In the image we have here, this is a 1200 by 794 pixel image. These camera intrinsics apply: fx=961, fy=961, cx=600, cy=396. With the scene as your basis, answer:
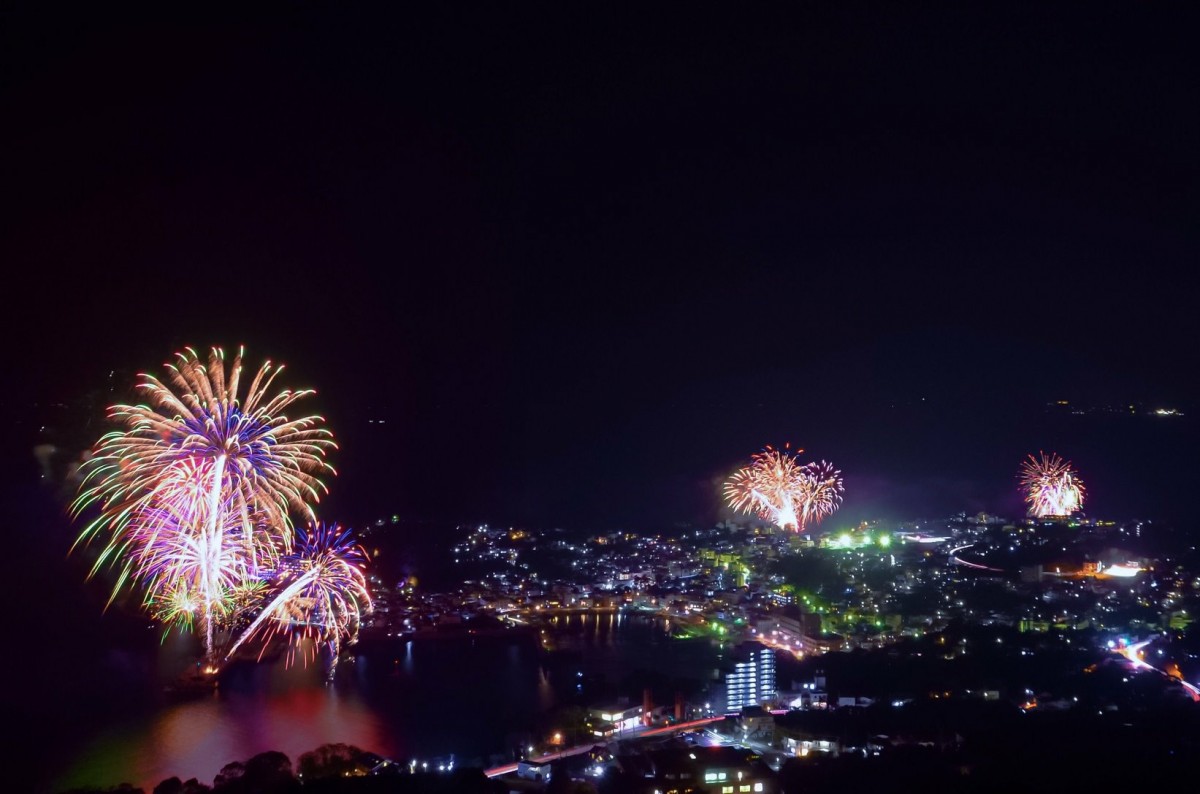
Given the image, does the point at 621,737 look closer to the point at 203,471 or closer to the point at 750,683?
the point at 750,683

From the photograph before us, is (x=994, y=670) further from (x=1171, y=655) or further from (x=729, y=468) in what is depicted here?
(x=729, y=468)

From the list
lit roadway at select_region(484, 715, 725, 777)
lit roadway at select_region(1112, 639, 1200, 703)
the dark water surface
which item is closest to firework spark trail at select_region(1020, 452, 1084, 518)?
lit roadway at select_region(1112, 639, 1200, 703)

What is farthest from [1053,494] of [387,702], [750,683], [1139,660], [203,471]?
[203,471]

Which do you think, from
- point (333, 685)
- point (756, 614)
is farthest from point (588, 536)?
point (333, 685)

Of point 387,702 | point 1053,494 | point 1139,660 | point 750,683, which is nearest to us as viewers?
point 750,683

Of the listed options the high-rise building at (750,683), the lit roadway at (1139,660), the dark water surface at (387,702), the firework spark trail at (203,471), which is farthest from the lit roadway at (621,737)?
the lit roadway at (1139,660)

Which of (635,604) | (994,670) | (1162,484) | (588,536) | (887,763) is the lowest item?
(887,763)

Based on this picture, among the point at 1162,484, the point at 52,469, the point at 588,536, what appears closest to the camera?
the point at 52,469
